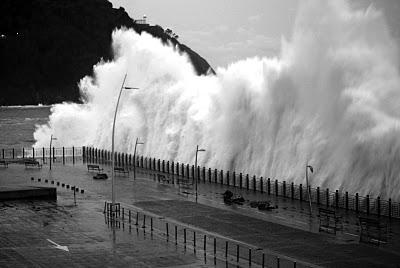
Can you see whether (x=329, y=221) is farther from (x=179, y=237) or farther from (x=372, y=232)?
(x=179, y=237)

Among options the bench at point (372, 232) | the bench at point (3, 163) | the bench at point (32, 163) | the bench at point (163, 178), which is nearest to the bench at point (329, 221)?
the bench at point (372, 232)

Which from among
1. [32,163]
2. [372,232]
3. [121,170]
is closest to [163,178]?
[121,170]

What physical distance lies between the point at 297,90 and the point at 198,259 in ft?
97.7

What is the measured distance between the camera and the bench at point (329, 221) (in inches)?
1316

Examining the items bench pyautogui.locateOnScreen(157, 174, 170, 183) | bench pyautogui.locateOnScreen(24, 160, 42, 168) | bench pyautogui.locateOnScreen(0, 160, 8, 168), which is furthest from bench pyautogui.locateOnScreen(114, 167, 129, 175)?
bench pyautogui.locateOnScreen(0, 160, 8, 168)

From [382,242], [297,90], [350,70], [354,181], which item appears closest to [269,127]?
[297,90]

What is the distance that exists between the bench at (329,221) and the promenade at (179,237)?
0.40 m

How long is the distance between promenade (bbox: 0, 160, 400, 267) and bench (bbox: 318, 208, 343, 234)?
0.40 m

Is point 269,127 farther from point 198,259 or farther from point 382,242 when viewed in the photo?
point 198,259

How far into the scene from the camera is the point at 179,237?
31.2 meters

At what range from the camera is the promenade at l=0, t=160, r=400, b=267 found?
26719 mm

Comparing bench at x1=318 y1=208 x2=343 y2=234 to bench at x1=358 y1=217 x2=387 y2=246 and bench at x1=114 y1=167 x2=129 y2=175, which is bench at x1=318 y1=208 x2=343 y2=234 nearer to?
bench at x1=358 y1=217 x2=387 y2=246

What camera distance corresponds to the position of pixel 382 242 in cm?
3025

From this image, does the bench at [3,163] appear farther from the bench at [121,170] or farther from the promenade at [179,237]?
the promenade at [179,237]
